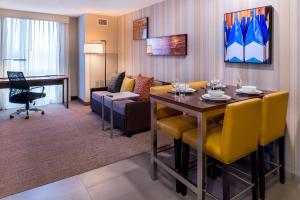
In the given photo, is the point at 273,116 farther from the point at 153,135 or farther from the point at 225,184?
the point at 153,135

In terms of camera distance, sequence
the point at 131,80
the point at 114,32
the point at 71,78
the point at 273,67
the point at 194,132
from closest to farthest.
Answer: the point at 194,132 → the point at 273,67 → the point at 131,80 → the point at 114,32 → the point at 71,78

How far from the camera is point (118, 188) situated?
2389mm

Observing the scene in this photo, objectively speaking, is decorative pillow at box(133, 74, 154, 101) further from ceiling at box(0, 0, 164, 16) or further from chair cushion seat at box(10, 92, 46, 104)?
chair cushion seat at box(10, 92, 46, 104)

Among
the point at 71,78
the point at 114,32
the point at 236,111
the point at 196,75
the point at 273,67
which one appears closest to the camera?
the point at 236,111

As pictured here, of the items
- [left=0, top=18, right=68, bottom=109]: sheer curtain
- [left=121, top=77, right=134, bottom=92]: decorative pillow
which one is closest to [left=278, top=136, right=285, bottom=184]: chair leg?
[left=121, top=77, right=134, bottom=92]: decorative pillow

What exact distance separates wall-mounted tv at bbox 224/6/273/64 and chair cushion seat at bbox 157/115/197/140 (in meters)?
1.07

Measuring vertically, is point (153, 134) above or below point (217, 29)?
below

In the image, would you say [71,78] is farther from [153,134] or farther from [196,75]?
[153,134]

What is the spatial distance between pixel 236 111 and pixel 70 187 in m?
1.81

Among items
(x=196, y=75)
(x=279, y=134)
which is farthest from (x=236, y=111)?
(x=196, y=75)

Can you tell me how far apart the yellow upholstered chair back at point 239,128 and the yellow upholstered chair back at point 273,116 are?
0.60ft

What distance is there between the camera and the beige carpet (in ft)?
8.57

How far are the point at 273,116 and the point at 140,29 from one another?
3705 mm

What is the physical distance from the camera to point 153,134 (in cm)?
247
